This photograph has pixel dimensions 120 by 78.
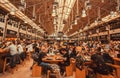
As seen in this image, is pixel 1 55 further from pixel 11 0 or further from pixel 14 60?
pixel 11 0

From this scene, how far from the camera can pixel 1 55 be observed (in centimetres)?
649

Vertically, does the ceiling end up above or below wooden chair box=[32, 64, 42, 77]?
above

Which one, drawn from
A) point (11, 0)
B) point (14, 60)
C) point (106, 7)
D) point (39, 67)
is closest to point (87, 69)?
point (39, 67)

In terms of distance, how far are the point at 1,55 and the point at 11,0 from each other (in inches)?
262

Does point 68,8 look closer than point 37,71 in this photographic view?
No

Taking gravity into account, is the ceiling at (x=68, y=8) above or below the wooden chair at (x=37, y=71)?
above

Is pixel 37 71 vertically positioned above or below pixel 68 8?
below

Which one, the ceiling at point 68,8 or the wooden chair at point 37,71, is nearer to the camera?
the wooden chair at point 37,71

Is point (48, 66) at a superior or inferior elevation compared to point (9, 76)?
superior

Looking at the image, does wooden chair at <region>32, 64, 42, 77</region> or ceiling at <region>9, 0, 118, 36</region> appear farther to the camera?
ceiling at <region>9, 0, 118, 36</region>

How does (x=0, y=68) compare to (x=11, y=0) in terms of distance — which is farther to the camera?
(x=11, y=0)

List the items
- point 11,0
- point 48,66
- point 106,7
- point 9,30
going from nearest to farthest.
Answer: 1. point 48,66
2. point 11,0
3. point 106,7
4. point 9,30

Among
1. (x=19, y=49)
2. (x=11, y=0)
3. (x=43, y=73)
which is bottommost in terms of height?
(x=43, y=73)

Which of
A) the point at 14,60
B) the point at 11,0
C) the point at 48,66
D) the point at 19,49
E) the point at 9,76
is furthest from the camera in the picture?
the point at 11,0
